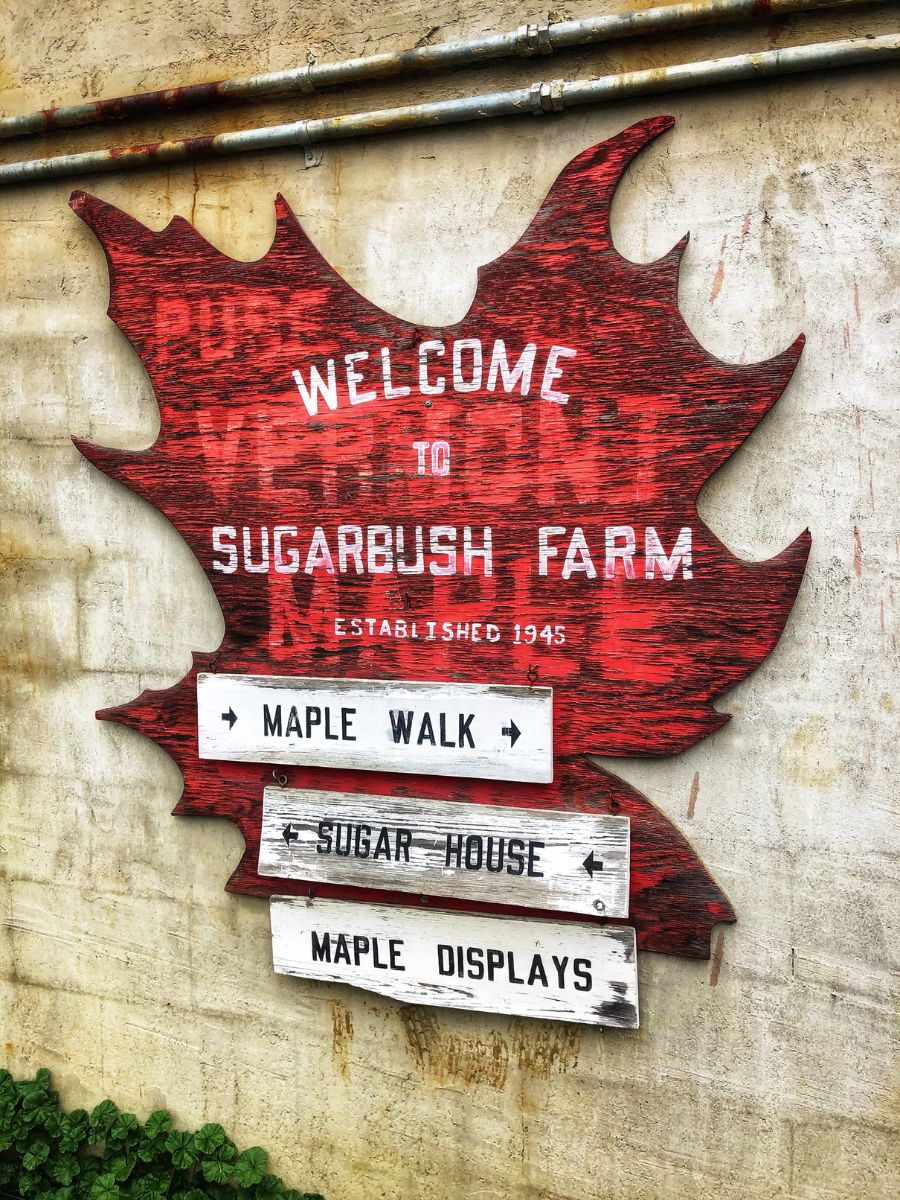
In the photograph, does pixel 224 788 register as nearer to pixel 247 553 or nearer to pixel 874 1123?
pixel 247 553

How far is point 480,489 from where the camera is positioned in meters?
2.56

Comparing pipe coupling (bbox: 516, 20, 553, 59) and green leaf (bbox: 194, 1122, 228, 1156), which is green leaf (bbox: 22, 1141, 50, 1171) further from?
pipe coupling (bbox: 516, 20, 553, 59)

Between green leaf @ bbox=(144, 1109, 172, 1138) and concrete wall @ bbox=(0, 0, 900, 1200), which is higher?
concrete wall @ bbox=(0, 0, 900, 1200)

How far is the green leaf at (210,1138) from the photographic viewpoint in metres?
2.92

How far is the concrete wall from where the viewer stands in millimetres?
2328

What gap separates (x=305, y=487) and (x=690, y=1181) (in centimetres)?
218

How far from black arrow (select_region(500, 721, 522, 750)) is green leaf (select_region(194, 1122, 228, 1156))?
1.63 meters

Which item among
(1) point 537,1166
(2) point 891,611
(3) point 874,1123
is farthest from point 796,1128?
(2) point 891,611

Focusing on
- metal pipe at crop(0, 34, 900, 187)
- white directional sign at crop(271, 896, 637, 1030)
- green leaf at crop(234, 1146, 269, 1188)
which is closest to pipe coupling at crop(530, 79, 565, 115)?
metal pipe at crop(0, 34, 900, 187)

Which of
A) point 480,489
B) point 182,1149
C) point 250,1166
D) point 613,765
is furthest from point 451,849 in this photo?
point 182,1149

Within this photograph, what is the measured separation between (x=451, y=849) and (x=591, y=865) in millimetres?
389

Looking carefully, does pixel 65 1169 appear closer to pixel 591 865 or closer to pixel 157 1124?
pixel 157 1124

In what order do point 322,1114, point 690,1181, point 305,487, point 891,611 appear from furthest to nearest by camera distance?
1. point 322,1114
2. point 305,487
3. point 690,1181
4. point 891,611

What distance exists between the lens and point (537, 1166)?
267 centimetres
